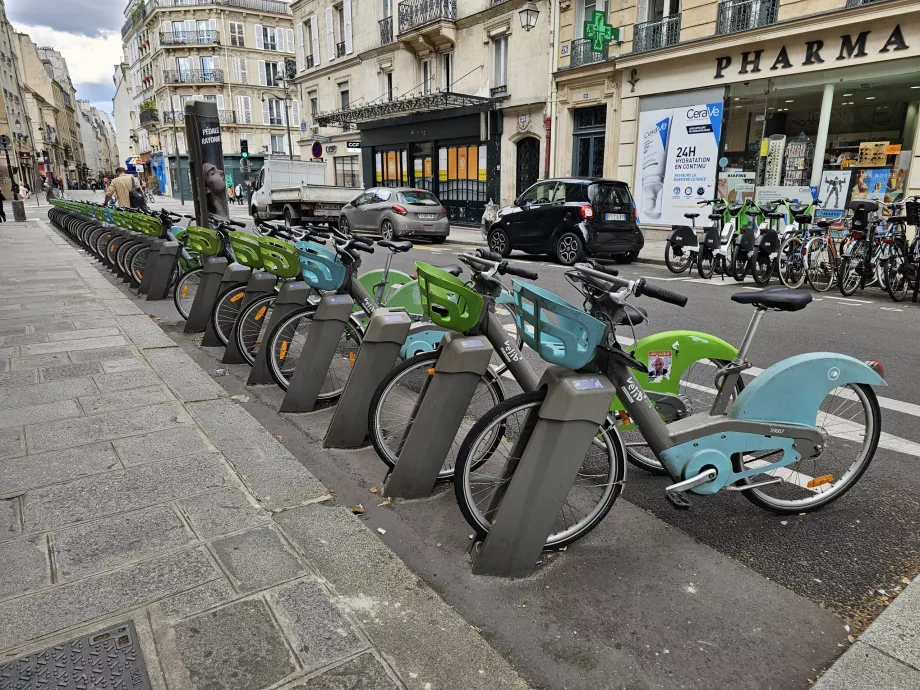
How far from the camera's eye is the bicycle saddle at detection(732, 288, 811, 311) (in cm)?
272

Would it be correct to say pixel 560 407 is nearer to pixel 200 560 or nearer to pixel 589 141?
pixel 200 560

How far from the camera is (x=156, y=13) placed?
5381 cm

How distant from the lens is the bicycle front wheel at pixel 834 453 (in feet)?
9.61

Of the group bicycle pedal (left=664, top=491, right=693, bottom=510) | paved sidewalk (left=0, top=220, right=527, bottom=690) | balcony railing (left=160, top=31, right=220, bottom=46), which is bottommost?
paved sidewalk (left=0, top=220, right=527, bottom=690)

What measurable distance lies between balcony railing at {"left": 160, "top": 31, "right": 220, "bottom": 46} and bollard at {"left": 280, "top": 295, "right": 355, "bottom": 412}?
57.0 meters

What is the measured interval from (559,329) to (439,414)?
2.75 feet

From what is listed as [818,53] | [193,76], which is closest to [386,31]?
[818,53]

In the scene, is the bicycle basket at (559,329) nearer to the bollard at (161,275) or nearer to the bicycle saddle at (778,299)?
the bicycle saddle at (778,299)

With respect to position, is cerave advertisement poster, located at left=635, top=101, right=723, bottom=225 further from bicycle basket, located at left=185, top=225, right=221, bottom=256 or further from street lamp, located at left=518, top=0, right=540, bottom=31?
bicycle basket, located at left=185, top=225, right=221, bottom=256

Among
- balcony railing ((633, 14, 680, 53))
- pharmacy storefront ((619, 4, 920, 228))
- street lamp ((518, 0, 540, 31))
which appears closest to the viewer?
pharmacy storefront ((619, 4, 920, 228))

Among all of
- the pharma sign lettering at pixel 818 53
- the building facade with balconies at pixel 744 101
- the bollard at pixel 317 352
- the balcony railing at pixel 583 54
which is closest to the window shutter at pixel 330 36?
the building facade with balconies at pixel 744 101

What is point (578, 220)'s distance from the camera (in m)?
12.4

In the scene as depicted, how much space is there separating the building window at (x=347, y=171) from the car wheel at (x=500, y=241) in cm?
1839

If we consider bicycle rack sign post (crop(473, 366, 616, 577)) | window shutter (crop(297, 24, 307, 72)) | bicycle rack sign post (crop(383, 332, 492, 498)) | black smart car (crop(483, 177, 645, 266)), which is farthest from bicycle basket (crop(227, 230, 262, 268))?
window shutter (crop(297, 24, 307, 72))
